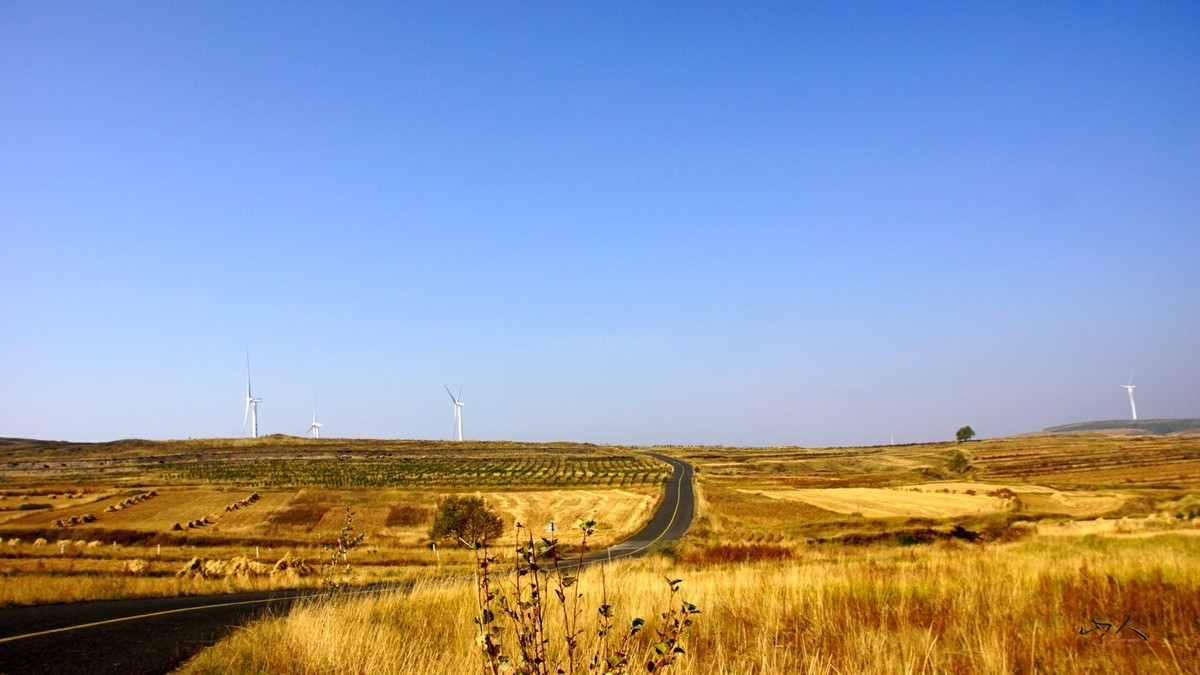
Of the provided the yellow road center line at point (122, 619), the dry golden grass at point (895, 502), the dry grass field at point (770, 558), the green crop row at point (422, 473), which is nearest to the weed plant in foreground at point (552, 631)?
the dry grass field at point (770, 558)

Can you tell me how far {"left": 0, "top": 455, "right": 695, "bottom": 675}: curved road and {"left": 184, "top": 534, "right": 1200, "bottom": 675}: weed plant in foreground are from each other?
1694 millimetres

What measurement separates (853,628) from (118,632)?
37.5ft

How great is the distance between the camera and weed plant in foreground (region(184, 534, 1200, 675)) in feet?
16.6

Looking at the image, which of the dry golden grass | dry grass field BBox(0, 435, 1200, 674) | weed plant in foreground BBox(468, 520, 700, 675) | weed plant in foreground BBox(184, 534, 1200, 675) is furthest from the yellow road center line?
the dry golden grass

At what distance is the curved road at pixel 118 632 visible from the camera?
28.0 ft

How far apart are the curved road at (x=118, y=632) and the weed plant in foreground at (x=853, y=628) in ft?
5.56

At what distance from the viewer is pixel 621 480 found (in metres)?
108

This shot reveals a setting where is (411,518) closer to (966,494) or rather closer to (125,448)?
(966,494)

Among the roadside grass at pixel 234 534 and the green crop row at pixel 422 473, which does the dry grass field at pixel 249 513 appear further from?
the green crop row at pixel 422 473

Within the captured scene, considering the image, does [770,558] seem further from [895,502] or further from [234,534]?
[895,502]

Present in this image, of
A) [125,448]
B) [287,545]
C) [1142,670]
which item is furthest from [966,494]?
[125,448]

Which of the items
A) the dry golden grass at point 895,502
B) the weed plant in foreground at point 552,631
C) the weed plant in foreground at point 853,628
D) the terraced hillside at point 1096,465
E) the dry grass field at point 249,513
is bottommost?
the terraced hillside at point 1096,465

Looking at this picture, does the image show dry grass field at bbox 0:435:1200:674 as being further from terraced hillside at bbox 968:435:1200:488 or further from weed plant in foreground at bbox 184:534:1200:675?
terraced hillside at bbox 968:435:1200:488

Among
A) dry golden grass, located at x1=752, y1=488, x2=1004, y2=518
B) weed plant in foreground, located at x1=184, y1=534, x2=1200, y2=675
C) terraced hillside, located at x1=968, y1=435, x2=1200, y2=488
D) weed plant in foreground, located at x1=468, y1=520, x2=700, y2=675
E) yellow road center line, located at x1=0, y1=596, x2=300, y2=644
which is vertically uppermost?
weed plant in foreground, located at x1=468, y1=520, x2=700, y2=675
